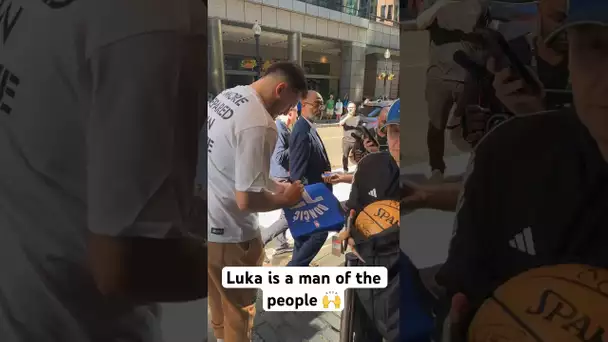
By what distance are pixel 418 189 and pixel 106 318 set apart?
1.12m

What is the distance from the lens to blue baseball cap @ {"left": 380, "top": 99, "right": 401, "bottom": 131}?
1.16 meters

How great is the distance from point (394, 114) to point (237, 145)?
52 cm

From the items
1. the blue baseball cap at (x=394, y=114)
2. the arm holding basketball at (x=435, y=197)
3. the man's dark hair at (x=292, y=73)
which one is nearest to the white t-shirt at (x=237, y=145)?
the man's dark hair at (x=292, y=73)

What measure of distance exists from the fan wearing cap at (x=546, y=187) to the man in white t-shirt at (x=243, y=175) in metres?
0.62

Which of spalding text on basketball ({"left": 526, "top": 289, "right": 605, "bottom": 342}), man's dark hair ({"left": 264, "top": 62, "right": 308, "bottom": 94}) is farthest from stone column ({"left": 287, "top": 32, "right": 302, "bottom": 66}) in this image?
spalding text on basketball ({"left": 526, "top": 289, "right": 605, "bottom": 342})

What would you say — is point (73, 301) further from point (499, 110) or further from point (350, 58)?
point (499, 110)

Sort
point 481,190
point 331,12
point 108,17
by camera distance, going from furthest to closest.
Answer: point 331,12, point 481,190, point 108,17

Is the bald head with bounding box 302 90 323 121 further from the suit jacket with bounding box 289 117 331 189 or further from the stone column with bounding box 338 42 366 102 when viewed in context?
the stone column with bounding box 338 42 366 102

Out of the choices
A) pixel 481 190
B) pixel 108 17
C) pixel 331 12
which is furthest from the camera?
pixel 331 12

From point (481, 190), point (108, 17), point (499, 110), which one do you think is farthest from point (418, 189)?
point (108, 17)

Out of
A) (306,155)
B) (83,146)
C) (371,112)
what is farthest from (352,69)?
(83,146)

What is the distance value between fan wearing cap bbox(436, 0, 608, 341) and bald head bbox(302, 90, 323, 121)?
21.0 inches

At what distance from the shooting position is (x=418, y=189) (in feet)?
3.84

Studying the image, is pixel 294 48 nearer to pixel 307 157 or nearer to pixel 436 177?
pixel 307 157
